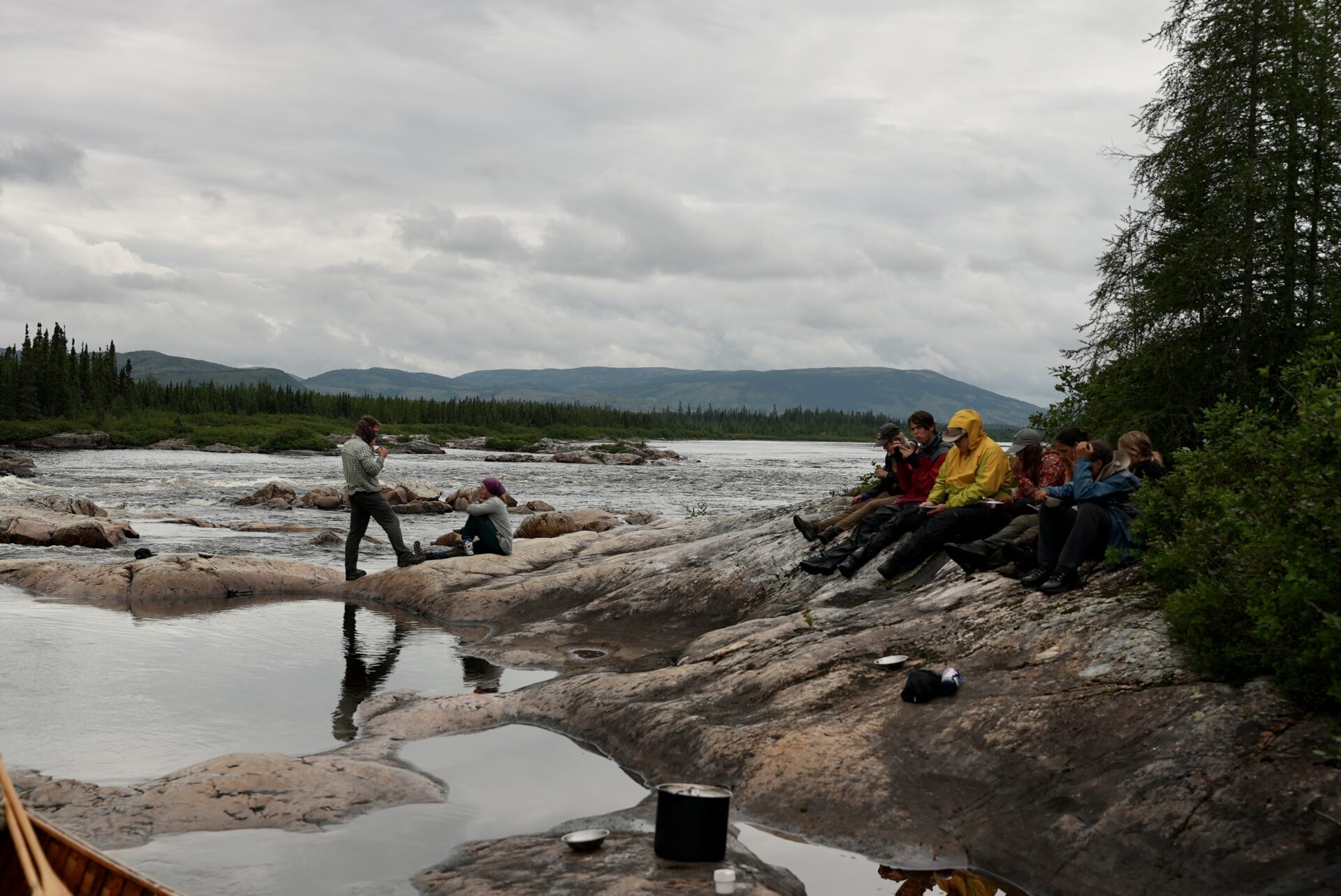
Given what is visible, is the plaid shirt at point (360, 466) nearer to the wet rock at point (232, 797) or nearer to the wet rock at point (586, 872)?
the wet rock at point (232, 797)

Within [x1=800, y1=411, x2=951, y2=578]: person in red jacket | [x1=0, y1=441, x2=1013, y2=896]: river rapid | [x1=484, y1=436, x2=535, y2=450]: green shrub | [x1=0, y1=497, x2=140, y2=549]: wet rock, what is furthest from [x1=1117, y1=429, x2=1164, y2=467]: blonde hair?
[x1=484, y1=436, x2=535, y2=450]: green shrub

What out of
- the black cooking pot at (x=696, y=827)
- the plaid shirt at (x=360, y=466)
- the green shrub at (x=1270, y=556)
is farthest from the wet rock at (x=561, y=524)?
the black cooking pot at (x=696, y=827)

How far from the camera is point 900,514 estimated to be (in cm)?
1277

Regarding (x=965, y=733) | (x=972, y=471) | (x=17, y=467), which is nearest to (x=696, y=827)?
(x=965, y=733)

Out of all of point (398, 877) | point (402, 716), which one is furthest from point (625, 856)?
point (402, 716)

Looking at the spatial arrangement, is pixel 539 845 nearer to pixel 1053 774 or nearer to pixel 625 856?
pixel 625 856

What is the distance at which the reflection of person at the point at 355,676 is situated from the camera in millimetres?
9820

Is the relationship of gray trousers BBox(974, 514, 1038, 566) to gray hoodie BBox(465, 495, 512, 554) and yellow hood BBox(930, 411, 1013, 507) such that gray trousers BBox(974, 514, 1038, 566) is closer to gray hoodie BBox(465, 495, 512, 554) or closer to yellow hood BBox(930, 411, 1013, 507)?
yellow hood BBox(930, 411, 1013, 507)

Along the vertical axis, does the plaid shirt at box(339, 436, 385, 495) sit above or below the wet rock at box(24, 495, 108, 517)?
above

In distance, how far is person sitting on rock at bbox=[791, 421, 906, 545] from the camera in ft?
45.3

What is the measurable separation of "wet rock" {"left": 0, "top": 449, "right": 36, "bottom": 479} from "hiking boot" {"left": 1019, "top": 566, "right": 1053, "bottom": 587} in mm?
49192

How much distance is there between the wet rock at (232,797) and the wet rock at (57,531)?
58.0ft

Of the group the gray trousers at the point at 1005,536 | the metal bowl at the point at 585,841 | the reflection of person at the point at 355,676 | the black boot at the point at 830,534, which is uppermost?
the gray trousers at the point at 1005,536

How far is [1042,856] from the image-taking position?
6402 millimetres
